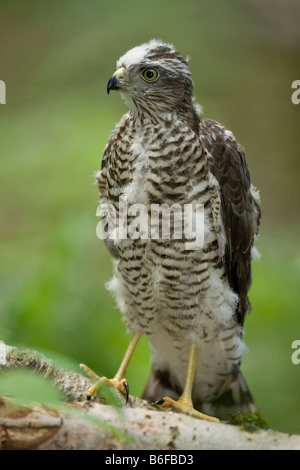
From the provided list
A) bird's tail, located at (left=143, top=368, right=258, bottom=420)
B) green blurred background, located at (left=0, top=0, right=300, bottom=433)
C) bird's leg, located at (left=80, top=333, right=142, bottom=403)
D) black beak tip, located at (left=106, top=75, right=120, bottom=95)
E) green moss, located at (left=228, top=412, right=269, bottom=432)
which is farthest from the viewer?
green blurred background, located at (left=0, top=0, right=300, bottom=433)

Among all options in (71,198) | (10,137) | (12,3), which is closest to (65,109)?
(10,137)

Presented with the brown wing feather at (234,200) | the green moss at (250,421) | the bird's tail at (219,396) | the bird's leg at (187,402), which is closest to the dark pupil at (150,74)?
the brown wing feather at (234,200)

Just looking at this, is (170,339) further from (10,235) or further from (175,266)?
(10,235)

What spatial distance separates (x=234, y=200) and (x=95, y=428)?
5.17ft

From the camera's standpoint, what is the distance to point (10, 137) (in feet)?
22.2

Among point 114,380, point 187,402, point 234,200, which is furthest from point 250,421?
point 234,200

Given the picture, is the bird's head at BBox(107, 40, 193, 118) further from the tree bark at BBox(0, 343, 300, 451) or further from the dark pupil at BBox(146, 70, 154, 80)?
the tree bark at BBox(0, 343, 300, 451)

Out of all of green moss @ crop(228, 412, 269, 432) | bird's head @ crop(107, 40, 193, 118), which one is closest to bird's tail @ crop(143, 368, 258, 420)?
green moss @ crop(228, 412, 269, 432)

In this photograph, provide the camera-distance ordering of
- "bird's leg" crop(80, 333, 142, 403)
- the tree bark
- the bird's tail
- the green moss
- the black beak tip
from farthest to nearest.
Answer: the bird's tail, the black beak tip, "bird's leg" crop(80, 333, 142, 403), the green moss, the tree bark

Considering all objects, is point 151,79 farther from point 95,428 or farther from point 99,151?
point 99,151

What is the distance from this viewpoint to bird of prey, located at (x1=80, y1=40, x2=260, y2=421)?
3107 millimetres

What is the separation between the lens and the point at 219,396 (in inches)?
155

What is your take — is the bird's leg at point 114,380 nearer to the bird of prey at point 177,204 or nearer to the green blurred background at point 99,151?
the bird of prey at point 177,204

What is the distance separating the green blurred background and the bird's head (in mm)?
1309
